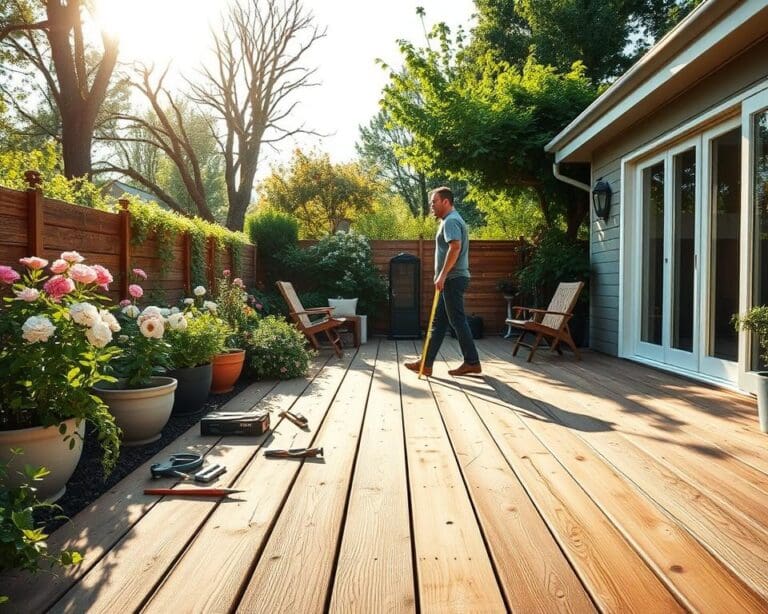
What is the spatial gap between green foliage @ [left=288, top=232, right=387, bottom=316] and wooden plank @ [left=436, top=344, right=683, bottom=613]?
6.18 m

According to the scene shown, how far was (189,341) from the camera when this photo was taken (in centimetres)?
358

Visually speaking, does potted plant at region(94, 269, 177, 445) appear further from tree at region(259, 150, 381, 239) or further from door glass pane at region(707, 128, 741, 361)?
tree at region(259, 150, 381, 239)

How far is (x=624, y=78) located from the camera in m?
5.05

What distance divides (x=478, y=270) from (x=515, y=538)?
25.9ft

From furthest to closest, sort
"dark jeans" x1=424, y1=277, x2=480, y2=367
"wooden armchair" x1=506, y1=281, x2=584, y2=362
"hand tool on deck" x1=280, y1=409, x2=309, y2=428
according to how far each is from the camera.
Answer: "wooden armchair" x1=506, y1=281, x2=584, y2=362
"dark jeans" x1=424, y1=277, x2=480, y2=367
"hand tool on deck" x1=280, y1=409, x2=309, y2=428

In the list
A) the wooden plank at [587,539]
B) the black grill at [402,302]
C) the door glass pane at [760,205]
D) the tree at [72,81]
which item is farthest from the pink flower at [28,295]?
the tree at [72,81]

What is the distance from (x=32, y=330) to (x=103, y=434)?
1.50 ft

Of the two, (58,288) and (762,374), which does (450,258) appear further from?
(58,288)

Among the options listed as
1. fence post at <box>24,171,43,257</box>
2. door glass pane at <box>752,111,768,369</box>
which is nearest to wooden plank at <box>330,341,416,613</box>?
fence post at <box>24,171,43,257</box>

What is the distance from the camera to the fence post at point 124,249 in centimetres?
412

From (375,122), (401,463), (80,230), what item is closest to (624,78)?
(401,463)

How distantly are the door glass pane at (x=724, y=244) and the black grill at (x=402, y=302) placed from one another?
4833 millimetres

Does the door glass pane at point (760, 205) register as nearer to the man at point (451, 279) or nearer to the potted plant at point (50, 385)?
the man at point (451, 279)

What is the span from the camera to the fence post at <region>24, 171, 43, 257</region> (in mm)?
2992
